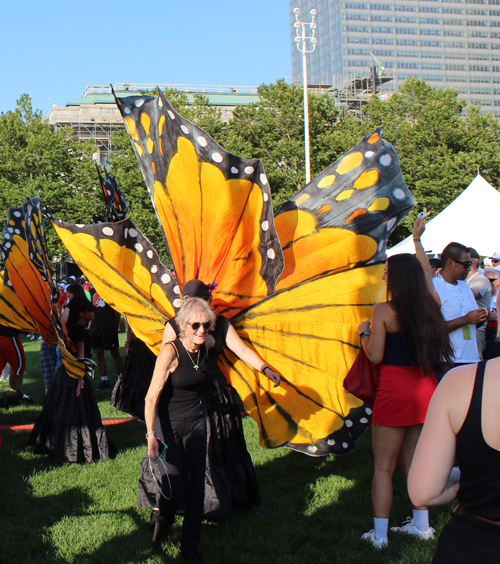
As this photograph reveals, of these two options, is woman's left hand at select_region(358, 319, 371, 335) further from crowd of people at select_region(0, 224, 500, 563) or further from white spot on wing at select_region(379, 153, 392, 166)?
white spot on wing at select_region(379, 153, 392, 166)

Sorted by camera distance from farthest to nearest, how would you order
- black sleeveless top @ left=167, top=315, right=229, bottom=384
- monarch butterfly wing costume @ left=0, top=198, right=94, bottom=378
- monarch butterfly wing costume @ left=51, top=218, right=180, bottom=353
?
monarch butterfly wing costume @ left=0, top=198, right=94, bottom=378 → monarch butterfly wing costume @ left=51, top=218, right=180, bottom=353 → black sleeveless top @ left=167, top=315, right=229, bottom=384

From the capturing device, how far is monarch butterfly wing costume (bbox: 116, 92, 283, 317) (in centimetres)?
375

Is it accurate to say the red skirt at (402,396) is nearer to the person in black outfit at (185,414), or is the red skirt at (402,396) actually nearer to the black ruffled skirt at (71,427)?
the person in black outfit at (185,414)

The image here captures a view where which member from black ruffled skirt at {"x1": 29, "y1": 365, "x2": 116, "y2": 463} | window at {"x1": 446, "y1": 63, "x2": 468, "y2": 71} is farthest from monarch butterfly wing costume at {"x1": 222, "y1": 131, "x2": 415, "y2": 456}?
window at {"x1": 446, "y1": 63, "x2": 468, "y2": 71}

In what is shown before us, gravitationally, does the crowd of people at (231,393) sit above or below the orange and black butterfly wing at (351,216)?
below

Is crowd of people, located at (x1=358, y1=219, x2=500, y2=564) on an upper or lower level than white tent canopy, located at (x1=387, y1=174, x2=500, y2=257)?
lower

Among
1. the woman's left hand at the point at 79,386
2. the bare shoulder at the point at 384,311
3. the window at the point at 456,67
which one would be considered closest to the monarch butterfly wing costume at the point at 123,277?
the bare shoulder at the point at 384,311

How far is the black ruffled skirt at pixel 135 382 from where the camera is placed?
19.7 feet

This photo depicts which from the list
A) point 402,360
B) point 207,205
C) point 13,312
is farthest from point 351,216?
point 13,312

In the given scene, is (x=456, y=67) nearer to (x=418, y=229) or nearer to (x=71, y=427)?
(x=418, y=229)

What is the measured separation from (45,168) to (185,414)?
95.4 ft

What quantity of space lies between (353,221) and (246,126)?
31.3 meters

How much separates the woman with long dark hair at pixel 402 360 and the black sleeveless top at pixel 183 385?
1077mm

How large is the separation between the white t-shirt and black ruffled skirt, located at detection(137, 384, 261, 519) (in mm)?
1934
